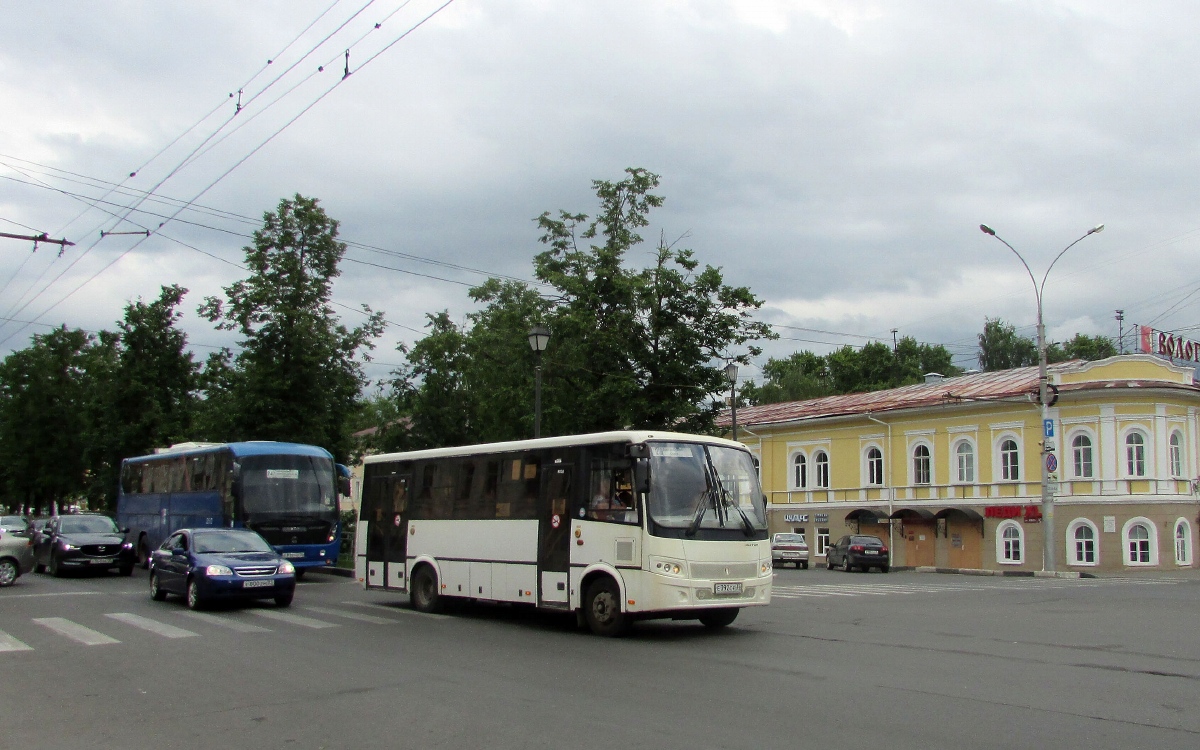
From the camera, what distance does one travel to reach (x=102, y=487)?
51125 mm

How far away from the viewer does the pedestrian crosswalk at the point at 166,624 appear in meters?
13.9

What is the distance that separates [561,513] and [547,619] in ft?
8.66

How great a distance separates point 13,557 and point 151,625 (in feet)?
33.9

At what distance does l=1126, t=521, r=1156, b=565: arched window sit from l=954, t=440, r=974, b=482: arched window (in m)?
7.03

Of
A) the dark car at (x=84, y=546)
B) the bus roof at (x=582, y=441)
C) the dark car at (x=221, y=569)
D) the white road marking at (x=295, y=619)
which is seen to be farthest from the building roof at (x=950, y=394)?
the white road marking at (x=295, y=619)

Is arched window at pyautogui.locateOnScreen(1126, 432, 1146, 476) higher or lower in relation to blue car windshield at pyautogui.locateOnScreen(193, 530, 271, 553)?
higher

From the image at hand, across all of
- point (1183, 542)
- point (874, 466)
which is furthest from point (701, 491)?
point (874, 466)

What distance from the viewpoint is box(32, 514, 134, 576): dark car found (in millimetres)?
26891

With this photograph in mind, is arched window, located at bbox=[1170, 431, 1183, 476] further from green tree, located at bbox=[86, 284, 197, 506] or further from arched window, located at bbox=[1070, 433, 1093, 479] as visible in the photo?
green tree, located at bbox=[86, 284, 197, 506]

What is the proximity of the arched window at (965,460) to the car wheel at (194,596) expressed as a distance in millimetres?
36720

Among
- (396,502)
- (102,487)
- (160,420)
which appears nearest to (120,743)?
(396,502)

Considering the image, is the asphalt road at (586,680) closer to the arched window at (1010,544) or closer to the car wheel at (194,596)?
the car wheel at (194,596)

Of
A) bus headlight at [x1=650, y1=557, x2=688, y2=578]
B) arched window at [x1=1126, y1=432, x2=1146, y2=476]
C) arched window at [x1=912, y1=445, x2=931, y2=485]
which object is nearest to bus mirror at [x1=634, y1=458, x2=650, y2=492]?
bus headlight at [x1=650, y1=557, x2=688, y2=578]

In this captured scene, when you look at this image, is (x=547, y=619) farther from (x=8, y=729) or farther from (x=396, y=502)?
(x=8, y=729)
